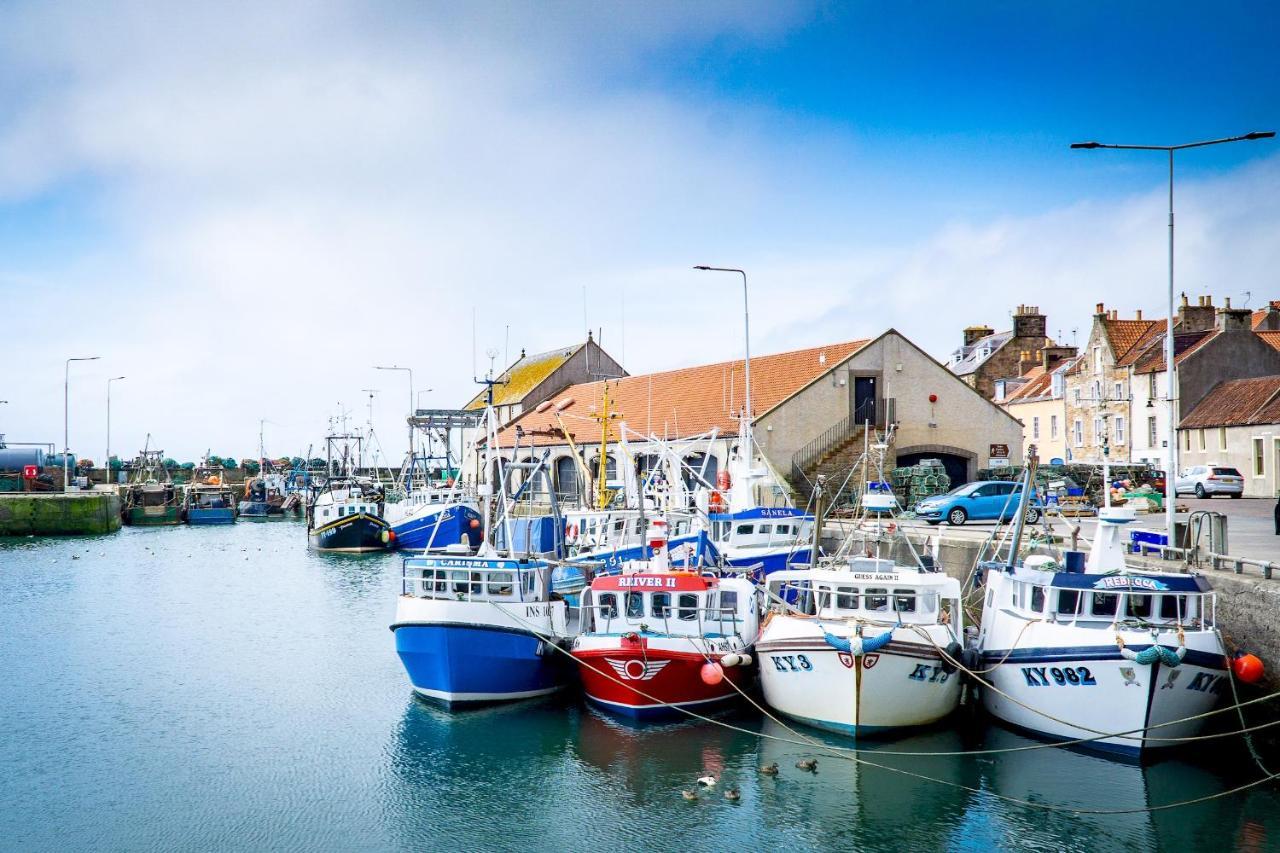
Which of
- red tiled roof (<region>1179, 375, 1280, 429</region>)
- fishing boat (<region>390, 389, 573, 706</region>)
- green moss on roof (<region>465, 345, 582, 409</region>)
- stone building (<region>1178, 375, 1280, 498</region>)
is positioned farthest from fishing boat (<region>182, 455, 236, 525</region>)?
red tiled roof (<region>1179, 375, 1280, 429</region>)

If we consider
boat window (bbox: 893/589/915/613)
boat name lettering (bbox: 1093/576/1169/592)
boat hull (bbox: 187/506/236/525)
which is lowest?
boat hull (bbox: 187/506/236/525)

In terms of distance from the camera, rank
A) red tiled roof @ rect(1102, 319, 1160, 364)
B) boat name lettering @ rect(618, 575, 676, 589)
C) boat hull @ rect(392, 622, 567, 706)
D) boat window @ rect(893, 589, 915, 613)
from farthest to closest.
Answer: red tiled roof @ rect(1102, 319, 1160, 364)
boat hull @ rect(392, 622, 567, 706)
boat name lettering @ rect(618, 575, 676, 589)
boat window @ rect(893, 589, 915, 613)

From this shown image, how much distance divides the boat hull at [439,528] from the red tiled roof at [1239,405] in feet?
109

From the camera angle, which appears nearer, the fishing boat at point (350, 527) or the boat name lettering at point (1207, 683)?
the boat name lettering at point (1207, 683)

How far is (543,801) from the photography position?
1677 centimetres

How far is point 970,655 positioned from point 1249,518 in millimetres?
17875

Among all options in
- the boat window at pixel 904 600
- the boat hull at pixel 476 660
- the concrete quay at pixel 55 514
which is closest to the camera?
the boat window at pixel 904 600

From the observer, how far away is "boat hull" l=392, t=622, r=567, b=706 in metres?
21.2

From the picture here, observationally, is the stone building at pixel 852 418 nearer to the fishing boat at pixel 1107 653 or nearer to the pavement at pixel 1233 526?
the pavement at pixel 1233 526

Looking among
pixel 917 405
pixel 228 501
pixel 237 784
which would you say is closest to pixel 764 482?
pixel 917 405

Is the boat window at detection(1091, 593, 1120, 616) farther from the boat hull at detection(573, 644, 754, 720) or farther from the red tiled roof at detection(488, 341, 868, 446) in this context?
the red tiled roof at detection(488, 341, 868, 446)

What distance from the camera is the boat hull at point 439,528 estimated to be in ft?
171

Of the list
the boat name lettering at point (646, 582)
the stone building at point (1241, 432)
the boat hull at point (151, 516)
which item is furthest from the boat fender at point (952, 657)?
the boat hull at point (151, 516)

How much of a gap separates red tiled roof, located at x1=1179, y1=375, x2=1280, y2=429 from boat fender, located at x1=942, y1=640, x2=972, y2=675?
102 feet
